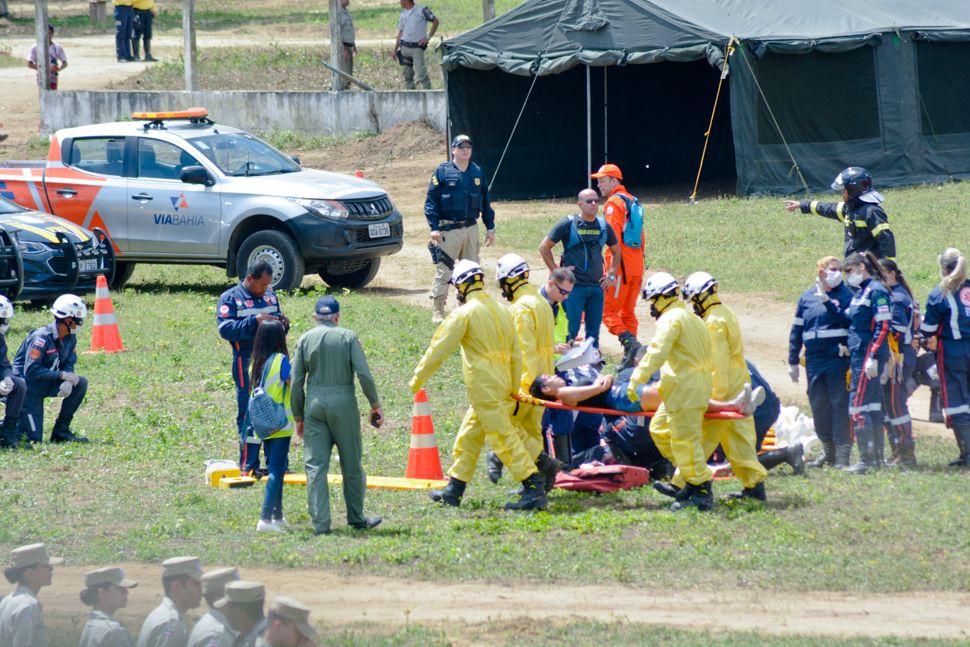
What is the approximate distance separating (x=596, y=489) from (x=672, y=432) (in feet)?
3.37

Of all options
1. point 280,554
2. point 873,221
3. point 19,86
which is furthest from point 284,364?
point 19,86

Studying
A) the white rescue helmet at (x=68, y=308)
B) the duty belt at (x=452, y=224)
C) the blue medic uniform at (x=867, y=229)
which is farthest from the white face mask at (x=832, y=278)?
the white rescue helmet at (x=68, y=308)

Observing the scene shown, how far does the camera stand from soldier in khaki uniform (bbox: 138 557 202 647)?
16.7 feet

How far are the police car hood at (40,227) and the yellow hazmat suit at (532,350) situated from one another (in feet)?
28.5

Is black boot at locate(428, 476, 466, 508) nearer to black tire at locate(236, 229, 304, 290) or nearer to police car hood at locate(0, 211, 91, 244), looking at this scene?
black tire at locate(236, 229, 304, 290)

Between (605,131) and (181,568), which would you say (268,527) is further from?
(605,131)

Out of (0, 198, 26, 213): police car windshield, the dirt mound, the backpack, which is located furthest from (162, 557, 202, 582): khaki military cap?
the dirt mound

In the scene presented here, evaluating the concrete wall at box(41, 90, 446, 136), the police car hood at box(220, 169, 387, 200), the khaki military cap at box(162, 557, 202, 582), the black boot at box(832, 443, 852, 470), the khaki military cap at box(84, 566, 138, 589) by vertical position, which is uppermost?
the concrete wall at box(41, 90, 446, 136)

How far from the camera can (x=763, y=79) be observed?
23.8 meters

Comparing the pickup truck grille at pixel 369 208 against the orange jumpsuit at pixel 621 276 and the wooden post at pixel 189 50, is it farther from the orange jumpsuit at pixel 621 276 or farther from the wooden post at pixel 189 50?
the wooden post at pixel 189 50

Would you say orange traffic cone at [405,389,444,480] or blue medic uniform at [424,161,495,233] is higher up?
blue medic uniform at [424,161,495,233]

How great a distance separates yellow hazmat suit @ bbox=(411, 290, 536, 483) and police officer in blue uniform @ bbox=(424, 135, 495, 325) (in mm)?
5696

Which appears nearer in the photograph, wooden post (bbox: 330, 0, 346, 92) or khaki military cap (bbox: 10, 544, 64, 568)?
khaki military cap (bbox: 10, 544, 64, 568)

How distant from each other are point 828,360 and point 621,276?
3.63 meters
